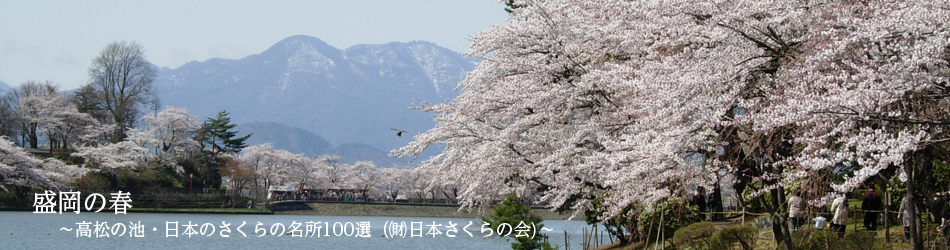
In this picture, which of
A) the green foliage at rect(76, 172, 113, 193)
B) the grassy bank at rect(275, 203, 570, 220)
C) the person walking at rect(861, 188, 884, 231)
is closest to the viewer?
the person walking at rect(861, 188, 884, 231)

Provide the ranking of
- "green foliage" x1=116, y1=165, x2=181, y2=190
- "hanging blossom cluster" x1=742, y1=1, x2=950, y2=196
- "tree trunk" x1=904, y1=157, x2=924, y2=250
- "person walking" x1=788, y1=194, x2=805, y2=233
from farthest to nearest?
"green foliage" x1=116, y1=165, x2=181, y2=190 → "person walking" x1=788, y1=194, x2=805, y2=233 → "tree trunk" x1=904, y1=157, x2=924, y2=250 → "hanging blossom cluster" x1=742, y1=1, x2=950, y2=196

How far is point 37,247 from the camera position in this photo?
82.9 feet

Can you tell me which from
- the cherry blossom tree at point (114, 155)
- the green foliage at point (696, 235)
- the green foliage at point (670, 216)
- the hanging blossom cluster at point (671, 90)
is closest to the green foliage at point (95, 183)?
the cherry blossom tree at point (114, 155)

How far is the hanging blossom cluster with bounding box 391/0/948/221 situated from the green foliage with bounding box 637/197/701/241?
125 cm

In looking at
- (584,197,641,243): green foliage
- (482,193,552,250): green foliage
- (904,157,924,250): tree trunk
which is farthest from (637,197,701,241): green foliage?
(904,157,924,250): tree trunk

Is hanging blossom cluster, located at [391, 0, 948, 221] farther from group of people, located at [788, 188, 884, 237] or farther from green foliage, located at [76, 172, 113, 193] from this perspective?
green foliage, located at [76, 172, 113, 193]

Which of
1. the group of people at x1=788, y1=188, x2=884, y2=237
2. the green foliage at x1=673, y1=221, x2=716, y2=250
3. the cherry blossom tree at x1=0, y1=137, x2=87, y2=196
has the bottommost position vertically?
the green foliage at x1=673, y1=221, x2=716, y2=250

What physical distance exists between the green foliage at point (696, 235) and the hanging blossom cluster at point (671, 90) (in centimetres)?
134

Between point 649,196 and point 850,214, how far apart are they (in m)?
8.56

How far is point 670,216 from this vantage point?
639 inches

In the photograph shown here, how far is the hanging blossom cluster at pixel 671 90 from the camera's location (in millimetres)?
7402

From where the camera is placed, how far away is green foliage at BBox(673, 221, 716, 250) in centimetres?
1308

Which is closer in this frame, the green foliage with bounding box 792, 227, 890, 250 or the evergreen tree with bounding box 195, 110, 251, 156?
the green foliage with bounding box 792, 227, 890, 250

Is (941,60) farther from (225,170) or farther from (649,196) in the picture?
(225,170)
